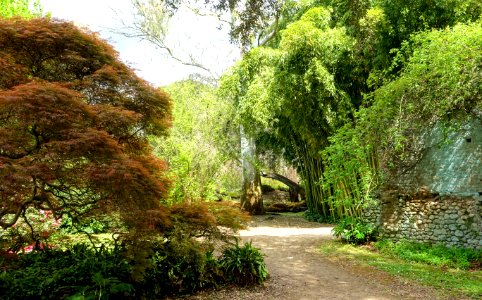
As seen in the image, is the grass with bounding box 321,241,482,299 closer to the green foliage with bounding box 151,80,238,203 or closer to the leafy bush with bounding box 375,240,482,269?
the leafy bush with bounding box 375,240,482,269

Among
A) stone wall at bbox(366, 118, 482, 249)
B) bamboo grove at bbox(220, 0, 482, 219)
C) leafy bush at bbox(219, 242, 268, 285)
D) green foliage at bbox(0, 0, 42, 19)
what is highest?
green foliage at bbox(0, 0, 42, 19)

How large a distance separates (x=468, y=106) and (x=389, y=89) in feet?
4.93

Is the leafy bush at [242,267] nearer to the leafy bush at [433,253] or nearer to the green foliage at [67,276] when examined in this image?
the green foliage at [67,276]

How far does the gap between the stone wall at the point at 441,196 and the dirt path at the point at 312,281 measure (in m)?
1.94

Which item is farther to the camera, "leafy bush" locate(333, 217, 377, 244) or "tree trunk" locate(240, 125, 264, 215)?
"tree trunk" locate(240, 125, 264, 215)

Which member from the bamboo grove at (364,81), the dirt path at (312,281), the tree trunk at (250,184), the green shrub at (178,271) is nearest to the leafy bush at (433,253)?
the bamboo grove at (364,81)

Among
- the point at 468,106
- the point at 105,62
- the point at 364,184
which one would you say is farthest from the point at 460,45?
the point at 105,62

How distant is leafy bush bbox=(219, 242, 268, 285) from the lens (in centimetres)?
521

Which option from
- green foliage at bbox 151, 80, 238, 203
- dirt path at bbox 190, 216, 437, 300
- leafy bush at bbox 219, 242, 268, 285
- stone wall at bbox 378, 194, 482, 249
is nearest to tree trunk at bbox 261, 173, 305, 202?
green foliage at bbox 151, 80, 238, 203

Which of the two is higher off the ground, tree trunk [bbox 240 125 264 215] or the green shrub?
Result: tree trunk [bbox 240 125 264 215]

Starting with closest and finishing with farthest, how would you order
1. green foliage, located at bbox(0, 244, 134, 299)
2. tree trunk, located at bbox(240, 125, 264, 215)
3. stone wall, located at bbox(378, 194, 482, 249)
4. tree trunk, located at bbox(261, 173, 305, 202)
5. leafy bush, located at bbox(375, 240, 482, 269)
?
green foliage, located at bbox(0, 244, 134, 299)
leafy bush, located at bbox(375, 240, 482, 269)
stone wall, located at bbox(378, 194, 482, 249)
tree trunk, located at bbox(240, 125, 264, 215)
tree trunk, located at bbox(261, 173, 305, 202)

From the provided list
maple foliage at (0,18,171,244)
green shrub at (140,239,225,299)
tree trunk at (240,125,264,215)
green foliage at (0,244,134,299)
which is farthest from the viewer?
tree trunk at (240,125,264,215)

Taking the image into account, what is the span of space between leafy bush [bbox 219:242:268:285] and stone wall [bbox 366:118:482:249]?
13.5ft

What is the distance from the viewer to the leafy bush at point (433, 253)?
22.0 ft
